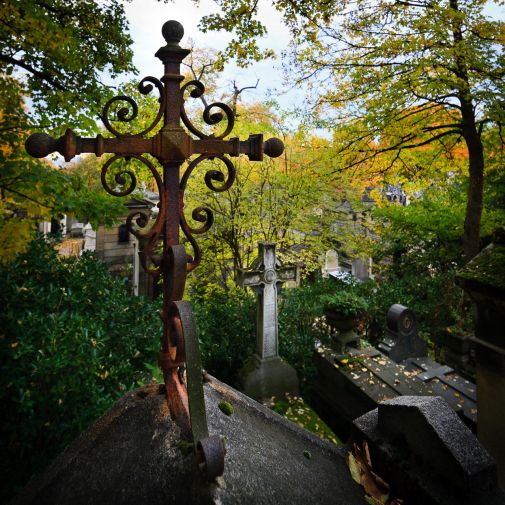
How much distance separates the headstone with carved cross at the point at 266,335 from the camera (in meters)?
7.29

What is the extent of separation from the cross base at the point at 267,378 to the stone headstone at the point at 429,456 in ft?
18.9

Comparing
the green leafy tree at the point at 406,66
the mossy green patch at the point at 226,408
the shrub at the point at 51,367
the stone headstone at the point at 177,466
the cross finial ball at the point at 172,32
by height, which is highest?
the green leafy tree at the point at 406,66

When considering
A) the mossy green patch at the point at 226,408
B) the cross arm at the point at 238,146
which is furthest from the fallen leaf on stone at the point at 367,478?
the cross arm at the point at 238,146

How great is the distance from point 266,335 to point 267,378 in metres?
0.91

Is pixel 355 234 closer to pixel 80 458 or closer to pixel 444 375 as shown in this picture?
pixel 444 375

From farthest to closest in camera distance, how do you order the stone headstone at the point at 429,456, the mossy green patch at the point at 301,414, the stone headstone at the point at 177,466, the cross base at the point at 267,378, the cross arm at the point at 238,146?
1. the cross base at the point at 267,378
2. the mossy green patch at the point at 301,414
3. the cross arm at the point at 238,146
4. the stone headstone at the point at 429,456
5. the stone headstone at the point at 177,466

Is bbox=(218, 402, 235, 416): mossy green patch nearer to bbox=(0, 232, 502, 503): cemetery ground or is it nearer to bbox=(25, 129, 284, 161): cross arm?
bbox=(0, 232, 502, 503): cemetery ground

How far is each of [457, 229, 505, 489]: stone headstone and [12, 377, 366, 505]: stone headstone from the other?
7.77 ft

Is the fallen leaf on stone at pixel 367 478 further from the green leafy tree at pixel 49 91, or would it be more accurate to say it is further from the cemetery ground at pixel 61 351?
the green leafy tree at pixel 49 91

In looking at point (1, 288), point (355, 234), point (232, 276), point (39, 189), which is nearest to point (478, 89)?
point (355, 234)

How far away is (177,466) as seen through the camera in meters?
1.29

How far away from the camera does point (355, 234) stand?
12.5 metres

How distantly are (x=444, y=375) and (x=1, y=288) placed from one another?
8240 millimetres

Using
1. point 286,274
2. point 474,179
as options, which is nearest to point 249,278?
point 286,274
